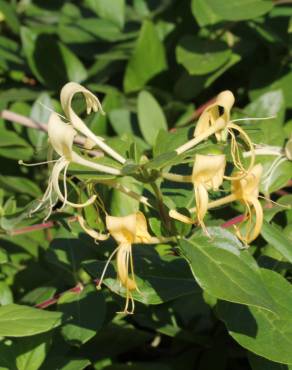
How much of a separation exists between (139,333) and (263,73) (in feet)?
1.94

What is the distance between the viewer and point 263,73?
142 cm

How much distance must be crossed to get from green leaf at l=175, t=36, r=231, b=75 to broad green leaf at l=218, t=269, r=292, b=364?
564mm

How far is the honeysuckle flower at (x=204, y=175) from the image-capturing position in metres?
0.66

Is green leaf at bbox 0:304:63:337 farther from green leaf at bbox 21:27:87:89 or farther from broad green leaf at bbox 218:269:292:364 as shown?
green leaf at bbox 21:27:87:89

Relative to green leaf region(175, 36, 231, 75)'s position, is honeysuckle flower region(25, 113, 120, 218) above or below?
above

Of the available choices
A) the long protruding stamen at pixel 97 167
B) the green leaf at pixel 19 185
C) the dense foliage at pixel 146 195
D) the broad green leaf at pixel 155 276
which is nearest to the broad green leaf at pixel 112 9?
the dense foliage at pixel 146 195

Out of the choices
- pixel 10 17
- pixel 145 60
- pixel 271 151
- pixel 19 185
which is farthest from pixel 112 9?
pixel 271 151

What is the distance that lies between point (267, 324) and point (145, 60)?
752mm

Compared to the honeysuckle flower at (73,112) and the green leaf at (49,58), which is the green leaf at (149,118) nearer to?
the green leaf at (49,58)

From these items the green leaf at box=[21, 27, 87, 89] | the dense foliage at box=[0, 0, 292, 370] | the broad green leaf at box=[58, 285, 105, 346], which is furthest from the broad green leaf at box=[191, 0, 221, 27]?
the broad green leaf at box=[58, 285, 105, 346]

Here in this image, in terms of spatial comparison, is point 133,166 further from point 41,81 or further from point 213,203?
point 41,81

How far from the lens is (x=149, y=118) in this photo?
1.31 m

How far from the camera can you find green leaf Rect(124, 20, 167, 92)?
1416 millimetres

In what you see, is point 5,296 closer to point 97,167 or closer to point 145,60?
point 97,167
